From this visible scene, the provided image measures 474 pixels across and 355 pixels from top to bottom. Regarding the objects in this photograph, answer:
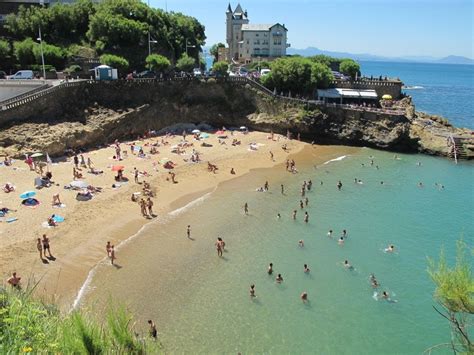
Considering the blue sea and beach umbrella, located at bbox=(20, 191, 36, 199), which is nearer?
the blue sea

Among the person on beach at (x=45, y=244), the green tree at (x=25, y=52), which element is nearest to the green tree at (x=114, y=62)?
the green tree at (x=25, y=52)

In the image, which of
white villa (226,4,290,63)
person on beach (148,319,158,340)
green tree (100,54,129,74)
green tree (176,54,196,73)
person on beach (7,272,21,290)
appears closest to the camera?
person on beach (148,319,158,340)

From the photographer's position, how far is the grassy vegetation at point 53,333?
22.0ft

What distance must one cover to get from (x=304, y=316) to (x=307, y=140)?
107ft

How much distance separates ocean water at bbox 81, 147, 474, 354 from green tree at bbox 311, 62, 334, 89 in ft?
59.5

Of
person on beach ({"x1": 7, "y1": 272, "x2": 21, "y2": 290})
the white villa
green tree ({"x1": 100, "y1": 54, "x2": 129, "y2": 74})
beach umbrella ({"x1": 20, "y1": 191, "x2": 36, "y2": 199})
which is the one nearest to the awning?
green tree ({"x1": 100, "y1": 54, "x2": 129, "y2": 74})

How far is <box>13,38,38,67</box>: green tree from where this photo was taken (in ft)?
170

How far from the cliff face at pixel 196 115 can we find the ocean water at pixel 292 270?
12.2m

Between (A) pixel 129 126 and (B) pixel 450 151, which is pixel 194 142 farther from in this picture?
(B) pixel 450 151

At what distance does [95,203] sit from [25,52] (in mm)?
30813

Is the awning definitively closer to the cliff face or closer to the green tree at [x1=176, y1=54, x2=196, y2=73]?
the cliff face

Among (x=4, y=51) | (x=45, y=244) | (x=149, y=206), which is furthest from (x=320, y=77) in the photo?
(x=45, y=244)

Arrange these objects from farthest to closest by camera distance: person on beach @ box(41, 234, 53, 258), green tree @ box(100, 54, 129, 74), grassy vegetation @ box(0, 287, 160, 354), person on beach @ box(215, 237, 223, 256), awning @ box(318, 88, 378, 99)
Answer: awning @ box(318, 88, 378, 99) → green tree @ box(100, 54, 129, 74) → person on beach @ box(215, 237, 223, 256) → person on beach @ box(41, 234, 53, 258) → grassy vegetation @ box(0, 287, 160, 354)

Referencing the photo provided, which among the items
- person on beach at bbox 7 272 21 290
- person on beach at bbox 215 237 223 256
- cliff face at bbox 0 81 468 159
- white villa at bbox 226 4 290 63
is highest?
white villa at bbox 226 4 290 63
